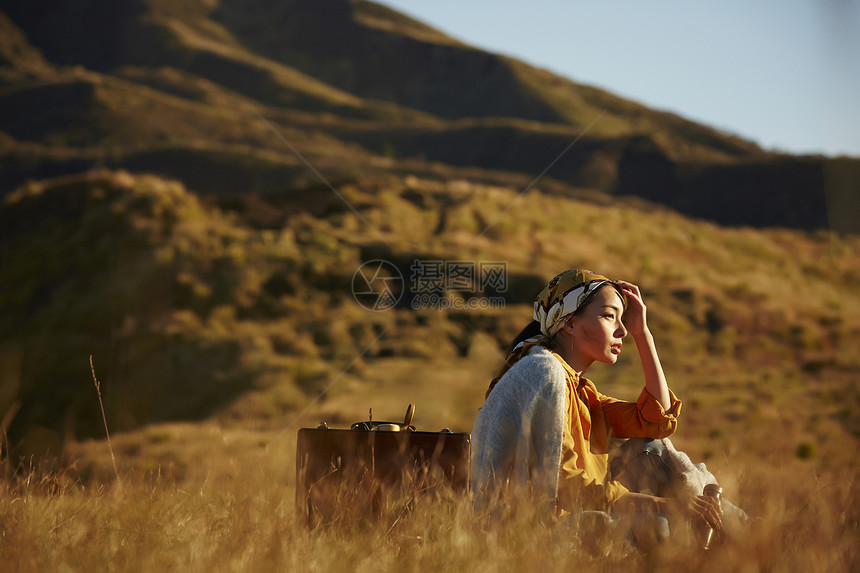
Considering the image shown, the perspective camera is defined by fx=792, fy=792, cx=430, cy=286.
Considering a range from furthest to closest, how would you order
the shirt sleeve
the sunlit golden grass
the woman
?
the shirt sleeve → the woman → the sunlit golden grass

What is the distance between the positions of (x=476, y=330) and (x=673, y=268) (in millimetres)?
9161

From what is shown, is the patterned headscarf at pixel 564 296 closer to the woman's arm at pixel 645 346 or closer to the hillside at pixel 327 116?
the woman's arm at pixel 645 346

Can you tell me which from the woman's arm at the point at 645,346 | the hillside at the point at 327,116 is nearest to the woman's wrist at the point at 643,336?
the woman's arm at the point at 645,346

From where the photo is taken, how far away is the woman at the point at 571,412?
7.95 feet

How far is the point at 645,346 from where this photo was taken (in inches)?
109

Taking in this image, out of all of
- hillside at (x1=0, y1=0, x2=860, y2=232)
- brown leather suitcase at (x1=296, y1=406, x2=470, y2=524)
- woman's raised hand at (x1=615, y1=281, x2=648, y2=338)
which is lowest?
brown leather suitcase at (x1=296, y1=406, x2=470, y2=524)

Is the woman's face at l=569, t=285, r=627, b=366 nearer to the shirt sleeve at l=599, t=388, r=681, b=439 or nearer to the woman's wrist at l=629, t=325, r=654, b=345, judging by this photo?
the woman's wrist at l=629, t=325, r=654, b=345

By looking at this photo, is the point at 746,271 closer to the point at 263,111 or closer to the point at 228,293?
the point at 228,293

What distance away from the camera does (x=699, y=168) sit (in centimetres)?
6862

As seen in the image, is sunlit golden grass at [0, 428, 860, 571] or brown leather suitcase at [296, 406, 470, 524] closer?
sunlit golden grass at [0, 428, 860, 571]

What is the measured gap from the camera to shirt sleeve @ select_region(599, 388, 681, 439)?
105 inches

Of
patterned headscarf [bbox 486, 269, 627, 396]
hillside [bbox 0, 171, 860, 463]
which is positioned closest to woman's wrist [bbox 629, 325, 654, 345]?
patterned headscarf [bbox 486, 269, 627, 396]

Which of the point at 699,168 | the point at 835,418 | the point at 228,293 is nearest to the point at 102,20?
the point at 699,168

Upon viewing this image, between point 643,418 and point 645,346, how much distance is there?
0.82 feet
